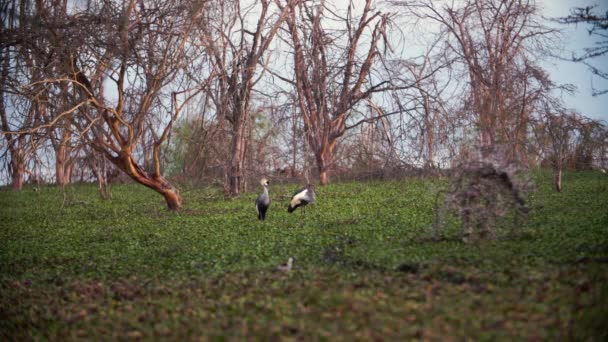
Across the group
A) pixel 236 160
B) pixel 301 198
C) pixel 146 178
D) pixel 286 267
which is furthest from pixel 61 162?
pixel 286 267

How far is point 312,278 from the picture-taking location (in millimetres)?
7496

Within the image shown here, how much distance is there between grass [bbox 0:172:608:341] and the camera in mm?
5543

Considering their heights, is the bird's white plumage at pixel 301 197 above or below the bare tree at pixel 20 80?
below

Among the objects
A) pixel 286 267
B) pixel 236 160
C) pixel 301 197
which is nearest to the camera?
pixel 286 267

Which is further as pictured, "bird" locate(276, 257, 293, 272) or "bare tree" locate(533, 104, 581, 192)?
"bare tree" locate(533, 104, 581, 192)

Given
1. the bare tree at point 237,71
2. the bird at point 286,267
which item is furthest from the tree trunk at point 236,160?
the bird at point 286,267

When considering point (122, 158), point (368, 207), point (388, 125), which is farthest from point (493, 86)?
point (122, 158)

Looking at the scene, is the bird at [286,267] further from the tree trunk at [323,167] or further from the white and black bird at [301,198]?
the tree trunk at [323,167]

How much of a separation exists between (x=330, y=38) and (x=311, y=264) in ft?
48.9

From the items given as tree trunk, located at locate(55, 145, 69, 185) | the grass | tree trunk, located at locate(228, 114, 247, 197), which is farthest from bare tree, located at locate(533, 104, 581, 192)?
tree trunk, located at locate(55, 145, 69, 185)

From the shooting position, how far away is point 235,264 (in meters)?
8.98

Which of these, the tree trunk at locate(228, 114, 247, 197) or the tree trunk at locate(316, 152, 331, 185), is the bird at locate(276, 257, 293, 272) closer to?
the tree trunk at locate(228, 114, 247, 197)

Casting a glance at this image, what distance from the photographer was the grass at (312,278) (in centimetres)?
554

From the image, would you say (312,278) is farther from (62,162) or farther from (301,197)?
(62,162)
